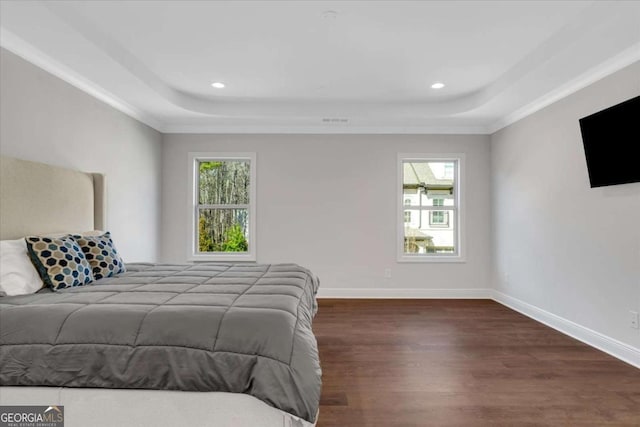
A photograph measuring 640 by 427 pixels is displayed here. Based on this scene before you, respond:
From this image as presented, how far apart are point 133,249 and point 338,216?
274 cm

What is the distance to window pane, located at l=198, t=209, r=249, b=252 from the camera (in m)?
5.52

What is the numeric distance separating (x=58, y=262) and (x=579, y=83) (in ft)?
15.1

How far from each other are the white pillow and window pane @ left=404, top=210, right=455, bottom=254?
447 cm

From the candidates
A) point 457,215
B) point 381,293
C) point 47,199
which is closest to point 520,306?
point 457,215

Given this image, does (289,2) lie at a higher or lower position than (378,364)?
higher

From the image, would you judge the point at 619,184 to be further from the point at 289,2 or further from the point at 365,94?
the point at 289,2

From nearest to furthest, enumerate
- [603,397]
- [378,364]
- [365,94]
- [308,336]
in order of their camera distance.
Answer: [308,336], [603,397], [378,364], [365,94]

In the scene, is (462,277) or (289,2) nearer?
(289,2)

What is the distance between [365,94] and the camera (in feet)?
14.9

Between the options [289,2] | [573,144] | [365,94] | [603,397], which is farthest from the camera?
[365,94]

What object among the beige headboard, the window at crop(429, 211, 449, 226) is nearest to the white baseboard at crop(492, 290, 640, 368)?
the window at crop(429, 211, 449, 226)

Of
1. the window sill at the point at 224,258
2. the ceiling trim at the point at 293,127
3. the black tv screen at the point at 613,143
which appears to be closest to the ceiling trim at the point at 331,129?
the ceiling trim at the point at 293,127

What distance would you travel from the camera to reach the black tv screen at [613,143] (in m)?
2.86

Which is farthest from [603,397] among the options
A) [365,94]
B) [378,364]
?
[365,94]
